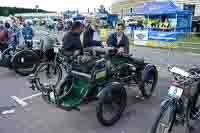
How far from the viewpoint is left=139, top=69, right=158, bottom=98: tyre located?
4.95 meters

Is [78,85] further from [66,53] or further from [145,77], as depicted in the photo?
[145,77]

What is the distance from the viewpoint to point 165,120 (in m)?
2.99

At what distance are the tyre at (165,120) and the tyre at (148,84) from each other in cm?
193

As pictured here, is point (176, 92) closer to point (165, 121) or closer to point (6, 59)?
point (165, 121)

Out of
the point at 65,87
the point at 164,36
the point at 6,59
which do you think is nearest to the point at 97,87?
the point at 65,87

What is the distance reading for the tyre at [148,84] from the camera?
495 centimetres

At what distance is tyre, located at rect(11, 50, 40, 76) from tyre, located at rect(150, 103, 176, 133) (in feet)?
17.0

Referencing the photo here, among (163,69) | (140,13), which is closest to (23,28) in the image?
(163,69)

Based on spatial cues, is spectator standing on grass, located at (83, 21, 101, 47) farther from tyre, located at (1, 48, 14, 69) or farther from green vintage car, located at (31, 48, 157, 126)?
tyre, located at (1, 48, 14, 69)

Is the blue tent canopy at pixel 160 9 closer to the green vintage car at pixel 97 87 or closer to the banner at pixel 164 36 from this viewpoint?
the banner at pixel 164 36

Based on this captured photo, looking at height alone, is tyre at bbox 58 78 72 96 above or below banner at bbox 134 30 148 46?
below

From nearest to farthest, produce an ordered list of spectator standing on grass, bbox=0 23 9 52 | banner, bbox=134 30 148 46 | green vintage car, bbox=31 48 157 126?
green vintage car, bbox=31 48 157 126, spectator standing on grass, bbox=0 23 9 52, banner, bbox=134 30 148 46

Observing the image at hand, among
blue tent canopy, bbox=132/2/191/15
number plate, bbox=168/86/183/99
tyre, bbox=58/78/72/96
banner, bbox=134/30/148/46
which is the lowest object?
tyre, bbox=58/78/72/96

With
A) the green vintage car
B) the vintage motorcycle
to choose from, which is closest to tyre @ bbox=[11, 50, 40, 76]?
the green vintage car
